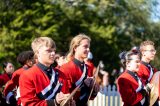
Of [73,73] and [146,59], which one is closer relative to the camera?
[73,73]

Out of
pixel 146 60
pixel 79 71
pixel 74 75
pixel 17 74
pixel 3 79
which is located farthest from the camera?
pixel 3 79

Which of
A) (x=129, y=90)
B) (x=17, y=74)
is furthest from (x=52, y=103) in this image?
(x=17, y=74)

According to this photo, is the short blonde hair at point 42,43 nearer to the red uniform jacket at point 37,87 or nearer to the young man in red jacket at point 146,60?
the red uniform jacket at point 37,87

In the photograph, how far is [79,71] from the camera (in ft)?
27.2

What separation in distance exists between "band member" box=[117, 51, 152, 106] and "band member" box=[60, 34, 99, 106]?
2.07ft

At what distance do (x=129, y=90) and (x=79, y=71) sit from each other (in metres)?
0.86

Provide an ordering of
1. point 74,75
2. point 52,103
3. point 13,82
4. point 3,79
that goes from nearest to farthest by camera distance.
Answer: point 52,103 < point 74,75 < point 13,82 < point 3,79

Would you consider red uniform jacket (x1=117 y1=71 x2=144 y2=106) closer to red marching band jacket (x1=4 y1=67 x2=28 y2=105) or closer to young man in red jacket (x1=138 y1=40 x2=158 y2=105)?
young man in red jacket (x1=138 y1=40 x2=158 y2=105)

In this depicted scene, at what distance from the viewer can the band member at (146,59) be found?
9820 mm

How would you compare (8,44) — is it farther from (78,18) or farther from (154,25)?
(154,25)

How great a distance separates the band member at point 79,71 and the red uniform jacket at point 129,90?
2.03ft

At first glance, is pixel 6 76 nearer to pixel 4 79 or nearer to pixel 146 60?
pixel 4 79

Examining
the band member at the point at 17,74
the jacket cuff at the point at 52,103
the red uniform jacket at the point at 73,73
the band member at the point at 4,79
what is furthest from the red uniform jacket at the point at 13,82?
the jacket cuff at the point at 52,103

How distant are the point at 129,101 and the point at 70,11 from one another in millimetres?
31665
